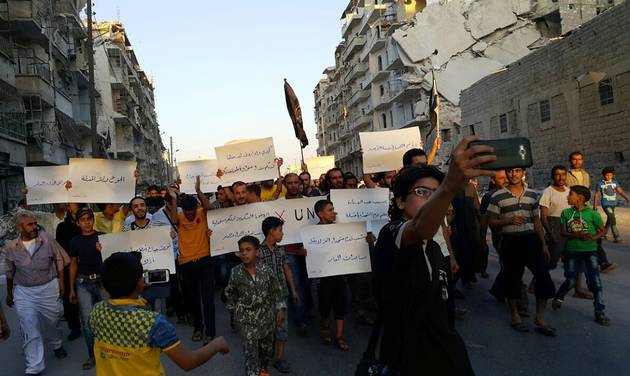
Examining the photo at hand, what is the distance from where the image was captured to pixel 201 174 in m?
8.66

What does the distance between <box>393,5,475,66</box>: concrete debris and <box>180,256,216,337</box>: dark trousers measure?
39.1m

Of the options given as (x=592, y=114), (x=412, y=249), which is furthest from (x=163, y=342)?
(x=592, y=114)

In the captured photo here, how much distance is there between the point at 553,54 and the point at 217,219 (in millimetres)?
19568

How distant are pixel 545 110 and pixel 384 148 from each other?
57.9ft

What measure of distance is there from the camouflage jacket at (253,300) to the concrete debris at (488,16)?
40.0 m

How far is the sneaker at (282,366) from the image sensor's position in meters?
5.10

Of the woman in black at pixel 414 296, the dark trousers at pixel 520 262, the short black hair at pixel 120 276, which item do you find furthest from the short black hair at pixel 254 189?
the woman in black at pixel 414 296

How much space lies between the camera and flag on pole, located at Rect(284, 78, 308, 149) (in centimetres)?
922

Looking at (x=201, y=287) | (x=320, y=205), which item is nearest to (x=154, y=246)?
(x=201, y=287)

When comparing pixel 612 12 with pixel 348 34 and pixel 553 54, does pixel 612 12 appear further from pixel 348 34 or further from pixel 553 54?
pixel 348 34

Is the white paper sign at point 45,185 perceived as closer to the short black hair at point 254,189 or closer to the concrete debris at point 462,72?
the short black hair at point 254,189

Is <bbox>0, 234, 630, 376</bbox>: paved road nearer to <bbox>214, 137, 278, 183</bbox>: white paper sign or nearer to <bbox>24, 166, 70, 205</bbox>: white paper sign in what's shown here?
<bbox>24, 166, 70, 205</bbox>: white paper sign

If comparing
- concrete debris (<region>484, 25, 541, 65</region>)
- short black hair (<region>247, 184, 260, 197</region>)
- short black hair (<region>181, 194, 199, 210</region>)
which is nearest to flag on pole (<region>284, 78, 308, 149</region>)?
short black hair (<region>247, 184, 260, 197</region>)

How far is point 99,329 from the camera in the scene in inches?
105
